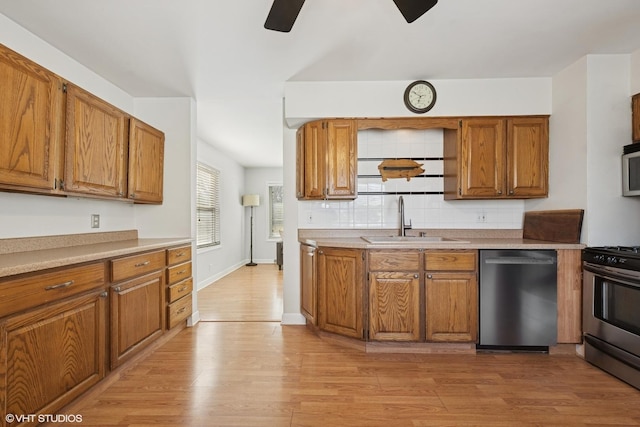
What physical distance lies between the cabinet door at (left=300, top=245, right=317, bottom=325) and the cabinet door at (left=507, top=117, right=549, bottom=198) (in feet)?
6.40

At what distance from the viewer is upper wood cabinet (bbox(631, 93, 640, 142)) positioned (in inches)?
96.5

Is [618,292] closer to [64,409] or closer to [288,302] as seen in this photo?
[288,302]

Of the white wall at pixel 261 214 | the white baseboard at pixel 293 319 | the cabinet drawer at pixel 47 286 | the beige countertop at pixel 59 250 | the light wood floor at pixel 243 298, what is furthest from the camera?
the white wall at pixel 261 214

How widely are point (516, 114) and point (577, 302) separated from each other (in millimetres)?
1724

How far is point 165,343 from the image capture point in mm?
2824

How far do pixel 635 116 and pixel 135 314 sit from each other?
409 cm

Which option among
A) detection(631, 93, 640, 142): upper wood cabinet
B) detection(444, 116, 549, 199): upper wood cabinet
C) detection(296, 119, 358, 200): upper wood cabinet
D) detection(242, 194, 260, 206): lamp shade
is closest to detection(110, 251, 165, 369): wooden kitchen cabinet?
detection(296, 119, 358, 200): upper wood cabinet

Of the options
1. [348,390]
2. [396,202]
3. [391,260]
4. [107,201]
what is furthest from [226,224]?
[348,390]

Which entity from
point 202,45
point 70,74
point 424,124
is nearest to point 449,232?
point 424,124

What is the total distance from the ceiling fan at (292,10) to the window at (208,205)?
13.3ft

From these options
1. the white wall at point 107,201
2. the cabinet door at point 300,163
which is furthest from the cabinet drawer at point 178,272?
the cabinet door at point 300,163

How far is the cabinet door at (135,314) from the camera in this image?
2115mm

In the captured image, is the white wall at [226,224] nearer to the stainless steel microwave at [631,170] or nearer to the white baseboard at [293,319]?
the white baseboard at [293,319]

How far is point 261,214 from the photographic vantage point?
7.98 m
